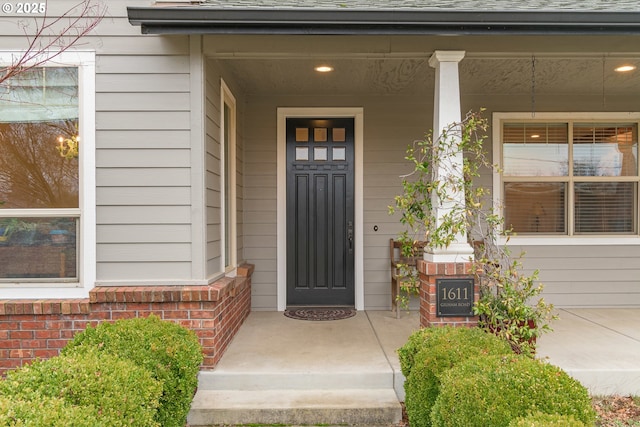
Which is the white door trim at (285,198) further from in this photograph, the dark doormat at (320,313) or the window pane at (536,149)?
the window pane at (536,149)

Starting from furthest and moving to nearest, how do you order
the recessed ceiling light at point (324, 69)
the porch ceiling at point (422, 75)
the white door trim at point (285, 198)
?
1. the white door trim at point (285, 198)
2. the recessed ceiling light at point (324, 69)
3. the porch ceiling at point (422, 75)

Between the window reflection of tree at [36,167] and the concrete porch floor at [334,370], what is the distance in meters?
1.82

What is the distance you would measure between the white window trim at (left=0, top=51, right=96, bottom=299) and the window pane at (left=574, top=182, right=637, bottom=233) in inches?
204

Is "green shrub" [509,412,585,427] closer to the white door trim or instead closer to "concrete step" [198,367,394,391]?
"concrete step" [198,367,394,391]

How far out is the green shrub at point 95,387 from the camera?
189 cm

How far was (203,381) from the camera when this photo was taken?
10.5 ft

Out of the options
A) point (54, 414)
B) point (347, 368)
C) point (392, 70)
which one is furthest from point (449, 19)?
point (54, 414)

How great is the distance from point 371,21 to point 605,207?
3938mm

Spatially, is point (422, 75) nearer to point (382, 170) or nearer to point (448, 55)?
point (448, 55)

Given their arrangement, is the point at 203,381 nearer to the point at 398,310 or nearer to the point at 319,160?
the point at 398,310

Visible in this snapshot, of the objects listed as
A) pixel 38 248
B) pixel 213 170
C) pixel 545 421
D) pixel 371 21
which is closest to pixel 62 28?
pixel 213 170

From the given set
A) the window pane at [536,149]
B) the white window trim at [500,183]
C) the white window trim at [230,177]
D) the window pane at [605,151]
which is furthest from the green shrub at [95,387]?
the window pane at [605,151]

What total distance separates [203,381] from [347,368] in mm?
1063

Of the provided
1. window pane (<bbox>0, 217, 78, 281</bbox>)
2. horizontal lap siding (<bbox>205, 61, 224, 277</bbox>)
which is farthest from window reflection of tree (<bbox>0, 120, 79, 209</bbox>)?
horizontal lap siding (<bbox>205, 61, 224, 277</bbox>)
